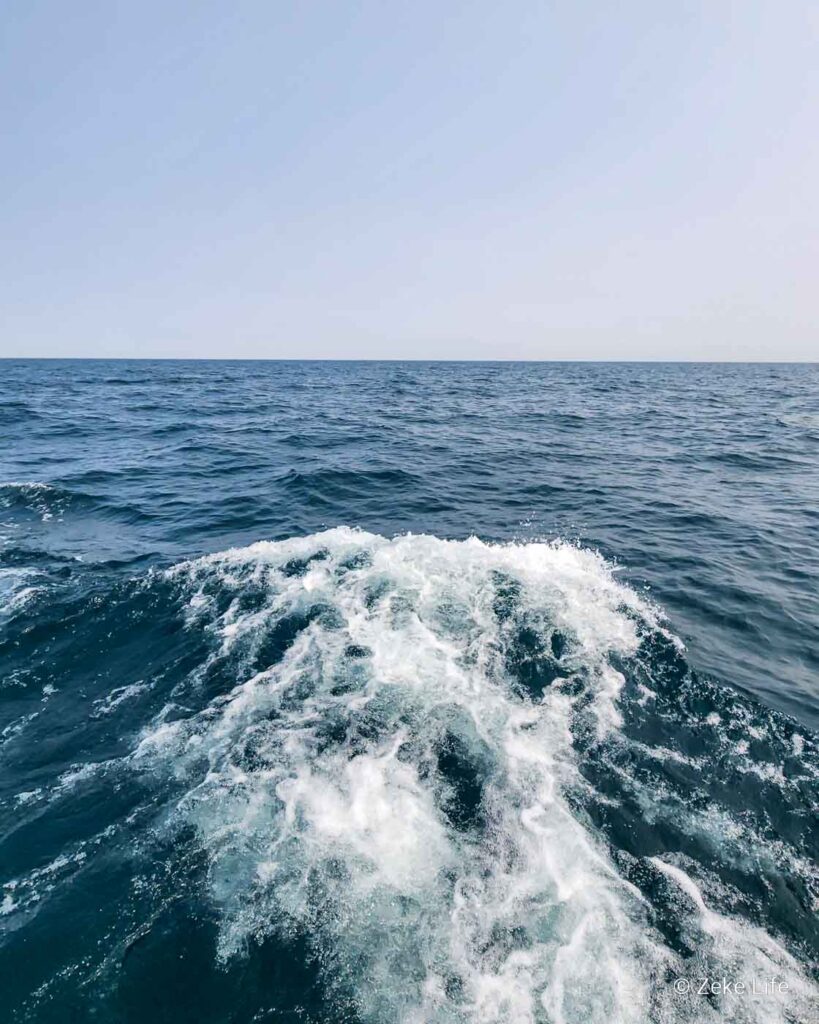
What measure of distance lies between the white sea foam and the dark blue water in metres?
0.03

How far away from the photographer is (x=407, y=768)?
594 centimetres

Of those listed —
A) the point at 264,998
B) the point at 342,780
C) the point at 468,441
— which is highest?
the point at 468,441

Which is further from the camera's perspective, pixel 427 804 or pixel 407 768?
pixel 407 768

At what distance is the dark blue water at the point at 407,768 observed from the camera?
163 inches

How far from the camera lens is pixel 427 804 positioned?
5.47 m

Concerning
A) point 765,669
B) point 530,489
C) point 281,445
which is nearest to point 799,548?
point 765,669

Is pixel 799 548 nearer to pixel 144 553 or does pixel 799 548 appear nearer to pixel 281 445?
pixel 144 553

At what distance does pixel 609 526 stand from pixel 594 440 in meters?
14.2

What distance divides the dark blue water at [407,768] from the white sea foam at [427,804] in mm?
30

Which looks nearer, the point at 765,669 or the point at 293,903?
the point at 293,903

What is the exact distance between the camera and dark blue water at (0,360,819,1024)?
4145 mm

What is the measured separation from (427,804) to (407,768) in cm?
55

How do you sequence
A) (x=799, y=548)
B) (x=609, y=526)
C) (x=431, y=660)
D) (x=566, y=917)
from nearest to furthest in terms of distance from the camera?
1. (x=566, y=917)
2. (x=431, y=660)
3. (x=799, y=548)
4. (x=609, y=526)

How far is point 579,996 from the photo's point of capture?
396 centimetres
